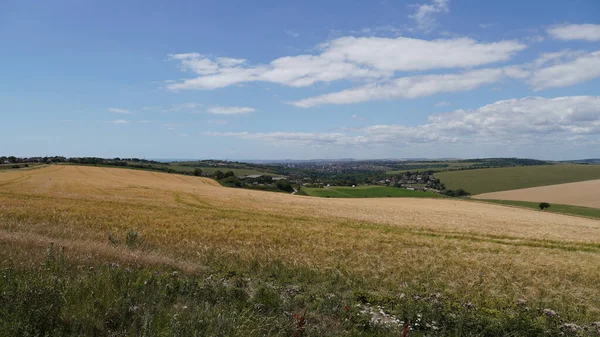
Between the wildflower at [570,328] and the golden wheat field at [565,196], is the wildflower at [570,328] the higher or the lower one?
the higher one

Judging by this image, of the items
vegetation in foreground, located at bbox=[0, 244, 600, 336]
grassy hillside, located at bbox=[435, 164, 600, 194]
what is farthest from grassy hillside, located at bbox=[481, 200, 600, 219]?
vegetation in foreground, located at bbox=[0, 244, 600, 336]

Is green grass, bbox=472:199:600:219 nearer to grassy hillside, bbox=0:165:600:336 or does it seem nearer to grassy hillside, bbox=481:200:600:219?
grassy hillside, bbox=481:200:600:219

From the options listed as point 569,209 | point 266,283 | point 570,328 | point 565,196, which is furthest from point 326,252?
point 565,196

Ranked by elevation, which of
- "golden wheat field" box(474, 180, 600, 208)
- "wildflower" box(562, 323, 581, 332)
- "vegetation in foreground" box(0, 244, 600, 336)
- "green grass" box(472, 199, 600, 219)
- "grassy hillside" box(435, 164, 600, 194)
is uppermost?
"vegetation in foreground" box(0, 244, 600, 336)

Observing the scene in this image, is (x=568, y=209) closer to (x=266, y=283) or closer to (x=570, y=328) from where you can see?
(x=570, y=328)

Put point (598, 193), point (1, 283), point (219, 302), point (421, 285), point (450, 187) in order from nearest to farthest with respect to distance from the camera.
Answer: point (1, 283) < point (219, 302) < point (421, 285) < point (598, 193) < point (450, 187)

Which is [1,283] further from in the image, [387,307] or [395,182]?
[395,182]

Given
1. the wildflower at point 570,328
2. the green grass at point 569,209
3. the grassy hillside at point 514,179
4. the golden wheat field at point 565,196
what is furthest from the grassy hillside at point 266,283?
the grassy hillside at point 514,179

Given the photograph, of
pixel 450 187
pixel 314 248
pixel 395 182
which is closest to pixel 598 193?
pixel 450 187

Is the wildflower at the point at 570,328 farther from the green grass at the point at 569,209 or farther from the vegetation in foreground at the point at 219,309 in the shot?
the green grass at the point at 569,209

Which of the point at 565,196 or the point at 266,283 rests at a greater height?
the point at 266,283

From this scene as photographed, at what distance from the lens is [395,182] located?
148375 millimetres

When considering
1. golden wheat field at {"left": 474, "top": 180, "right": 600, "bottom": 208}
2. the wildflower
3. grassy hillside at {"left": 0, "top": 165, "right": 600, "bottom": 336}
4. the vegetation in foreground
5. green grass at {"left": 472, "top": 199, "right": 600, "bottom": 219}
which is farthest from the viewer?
golden wheat field at {"left": 474, "top": 180, "right": 600, "bottom": 208}

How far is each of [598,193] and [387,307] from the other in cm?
10159
